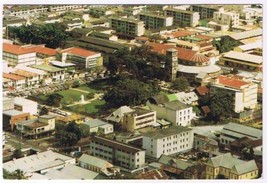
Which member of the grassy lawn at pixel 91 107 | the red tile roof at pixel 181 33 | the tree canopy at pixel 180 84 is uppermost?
the red tile roof at pixel 181 33

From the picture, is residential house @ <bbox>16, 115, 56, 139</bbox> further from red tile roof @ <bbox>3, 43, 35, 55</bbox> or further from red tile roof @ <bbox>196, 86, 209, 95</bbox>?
red tile roof @ <bbox>3, 43, 35, 55</bbox>

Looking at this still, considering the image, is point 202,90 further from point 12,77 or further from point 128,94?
point 12,77

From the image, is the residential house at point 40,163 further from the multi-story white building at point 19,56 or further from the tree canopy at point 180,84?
the multi-story white building at point 19,56

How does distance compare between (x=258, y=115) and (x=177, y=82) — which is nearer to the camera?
(x=258, y=115)

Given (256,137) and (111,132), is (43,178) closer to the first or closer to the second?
(111,132)

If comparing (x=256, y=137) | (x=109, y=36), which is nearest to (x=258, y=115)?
(x=256, y=137)

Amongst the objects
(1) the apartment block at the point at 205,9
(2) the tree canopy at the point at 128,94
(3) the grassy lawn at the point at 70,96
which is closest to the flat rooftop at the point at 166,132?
(2) the tree canopy at the point at 128,94
